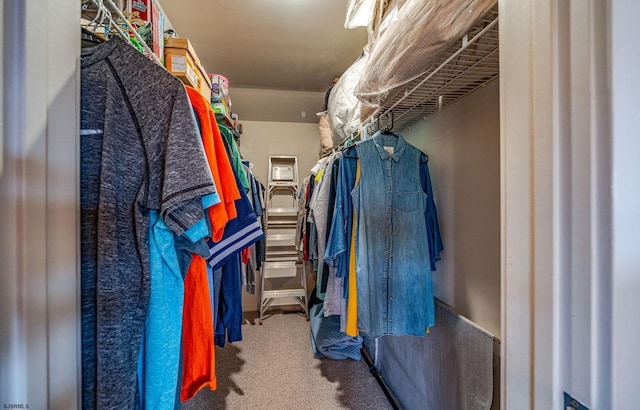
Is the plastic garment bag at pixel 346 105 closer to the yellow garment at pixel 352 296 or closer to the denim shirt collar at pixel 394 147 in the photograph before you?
the denim shirt collar at pixel 394 147

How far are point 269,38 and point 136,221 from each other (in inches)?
65.6

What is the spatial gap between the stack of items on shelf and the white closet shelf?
76 centimetres

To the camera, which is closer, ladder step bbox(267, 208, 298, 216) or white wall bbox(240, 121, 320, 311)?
ladder step bbox(267, 208, 298, 216)

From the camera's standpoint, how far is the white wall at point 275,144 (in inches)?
111

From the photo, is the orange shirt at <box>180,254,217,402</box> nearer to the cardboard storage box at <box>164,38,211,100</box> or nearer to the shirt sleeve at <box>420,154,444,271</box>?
the cardboard storage box at <box>164,38,211,100</box>

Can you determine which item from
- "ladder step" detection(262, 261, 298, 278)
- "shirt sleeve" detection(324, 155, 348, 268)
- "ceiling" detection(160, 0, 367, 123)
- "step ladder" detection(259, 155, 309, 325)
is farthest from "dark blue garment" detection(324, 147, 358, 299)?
"ladder step" detection(262, 261, 298, 278)

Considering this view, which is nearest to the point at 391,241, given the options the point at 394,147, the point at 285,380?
the point at 394,147

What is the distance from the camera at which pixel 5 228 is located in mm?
339

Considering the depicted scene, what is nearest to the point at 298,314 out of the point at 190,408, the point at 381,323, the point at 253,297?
the point at 253,297

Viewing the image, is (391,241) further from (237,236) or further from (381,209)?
(237,236)

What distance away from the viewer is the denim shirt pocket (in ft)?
3.55

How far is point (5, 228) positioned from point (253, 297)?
265 cm

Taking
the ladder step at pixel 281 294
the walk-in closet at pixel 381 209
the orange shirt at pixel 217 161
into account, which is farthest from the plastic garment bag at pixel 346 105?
the ladder step at pixel 281 294

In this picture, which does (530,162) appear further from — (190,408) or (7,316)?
(190,408)
